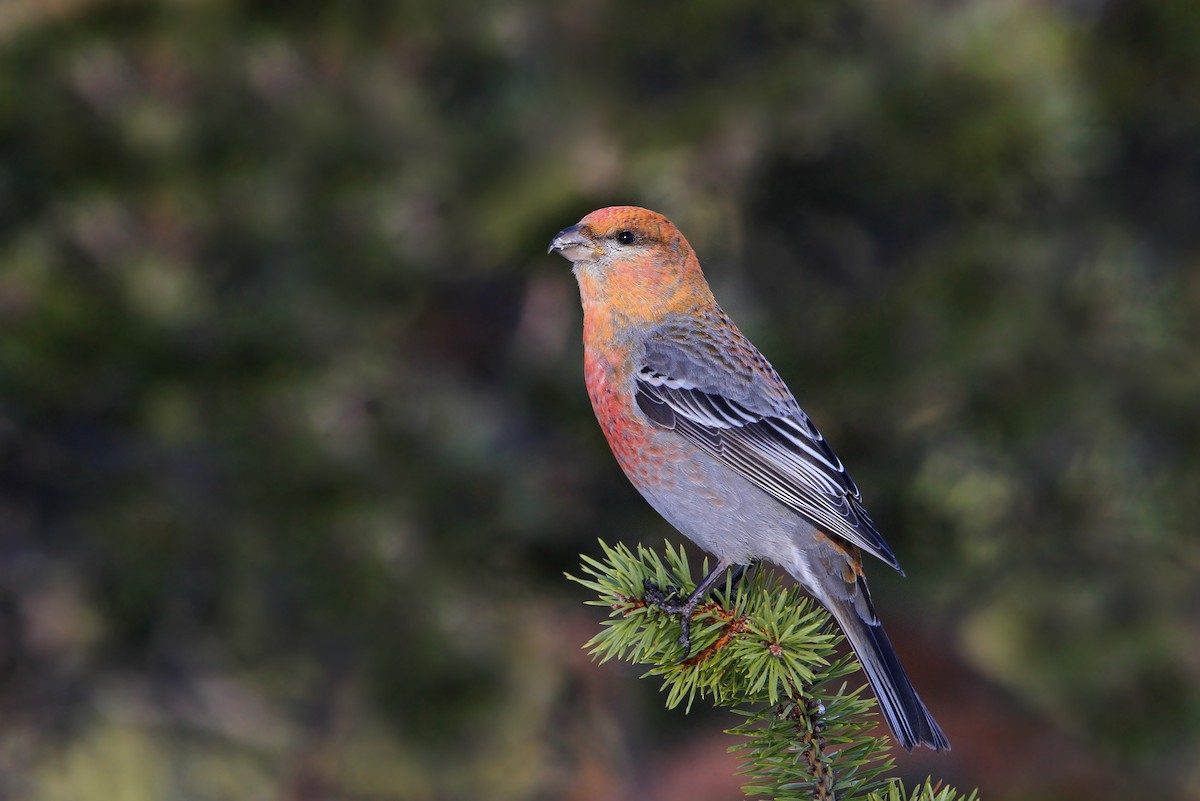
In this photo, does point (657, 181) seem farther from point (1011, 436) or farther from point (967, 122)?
point (1011, 436)

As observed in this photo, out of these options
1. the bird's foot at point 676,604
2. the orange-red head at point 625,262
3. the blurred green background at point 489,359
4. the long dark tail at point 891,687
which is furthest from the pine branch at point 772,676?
the blurred green background at point 489,359

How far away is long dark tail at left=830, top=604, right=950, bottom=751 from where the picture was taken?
272 centimetres

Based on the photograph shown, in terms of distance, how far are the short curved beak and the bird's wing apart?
0.30m

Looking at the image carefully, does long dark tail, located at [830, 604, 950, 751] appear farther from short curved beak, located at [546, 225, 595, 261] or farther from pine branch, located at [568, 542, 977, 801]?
short curved beak, located at [546, 225, 595, 261]

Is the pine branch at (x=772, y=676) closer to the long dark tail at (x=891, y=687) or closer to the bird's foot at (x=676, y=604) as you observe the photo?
the bird's foot at (x=676, y=604)

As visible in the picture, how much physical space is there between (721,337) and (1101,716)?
3.00 metres

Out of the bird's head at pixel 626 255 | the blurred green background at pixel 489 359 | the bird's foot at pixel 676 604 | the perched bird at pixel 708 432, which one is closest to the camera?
the bird's foot at pixel 676 604

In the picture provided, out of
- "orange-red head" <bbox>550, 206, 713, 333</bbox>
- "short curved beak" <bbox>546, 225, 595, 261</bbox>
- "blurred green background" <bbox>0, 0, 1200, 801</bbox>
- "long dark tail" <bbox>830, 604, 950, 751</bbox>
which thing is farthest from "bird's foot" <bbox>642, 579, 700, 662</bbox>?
"blurred green background" <bbox>0, 0, 1200, 801</bbox>

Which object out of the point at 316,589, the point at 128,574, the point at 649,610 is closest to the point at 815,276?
the point at 316,589

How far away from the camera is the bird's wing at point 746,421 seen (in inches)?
125

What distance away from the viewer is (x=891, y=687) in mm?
2846

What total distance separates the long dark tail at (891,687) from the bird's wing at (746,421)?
0.20m

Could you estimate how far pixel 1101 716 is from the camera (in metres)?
5.45

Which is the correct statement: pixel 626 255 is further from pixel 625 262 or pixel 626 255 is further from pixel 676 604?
pixel 676 604
